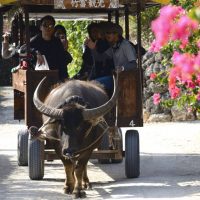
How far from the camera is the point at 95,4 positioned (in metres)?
8.38

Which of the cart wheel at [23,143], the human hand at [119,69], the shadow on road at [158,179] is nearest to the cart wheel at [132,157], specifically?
the shadow on road at [158,179]

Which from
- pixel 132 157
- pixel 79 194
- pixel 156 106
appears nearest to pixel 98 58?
pixel 132 157

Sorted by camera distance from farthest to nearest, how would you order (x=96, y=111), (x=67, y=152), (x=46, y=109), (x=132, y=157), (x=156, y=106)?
(x=156, y=106) < (x=132, y=157) < (x=46, y=109) < (x=96, y=111) < (x=67, y=152)

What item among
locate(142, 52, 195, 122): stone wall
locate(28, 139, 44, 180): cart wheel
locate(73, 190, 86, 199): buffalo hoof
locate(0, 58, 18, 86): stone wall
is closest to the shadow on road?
locate(73, 190, 86, 199): buffalo hoof

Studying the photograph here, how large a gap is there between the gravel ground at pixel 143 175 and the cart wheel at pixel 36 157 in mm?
151

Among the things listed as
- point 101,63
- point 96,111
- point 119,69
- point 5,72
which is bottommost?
point 96,111

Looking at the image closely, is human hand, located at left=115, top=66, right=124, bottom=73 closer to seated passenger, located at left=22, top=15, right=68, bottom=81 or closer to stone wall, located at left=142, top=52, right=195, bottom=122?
seated passenger, located at left=22, top=15, right=68, bottom=81

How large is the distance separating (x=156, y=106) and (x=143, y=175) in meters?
7.06

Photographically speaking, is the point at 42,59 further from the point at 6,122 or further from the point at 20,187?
the point at 6,122

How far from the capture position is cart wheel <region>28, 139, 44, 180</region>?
8.47 meters

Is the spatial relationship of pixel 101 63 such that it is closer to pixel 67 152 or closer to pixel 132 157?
pixel 132 157

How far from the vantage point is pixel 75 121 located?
732cm

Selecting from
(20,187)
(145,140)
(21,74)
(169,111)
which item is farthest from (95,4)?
(169,111)

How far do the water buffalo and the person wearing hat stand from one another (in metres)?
0.73
